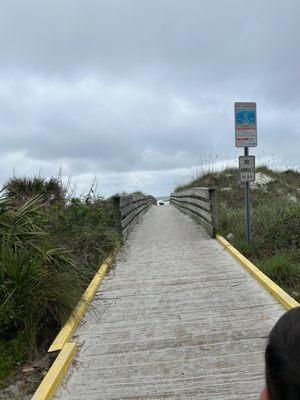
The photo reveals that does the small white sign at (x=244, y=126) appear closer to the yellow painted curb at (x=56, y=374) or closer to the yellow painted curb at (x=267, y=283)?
the yellow painted curb at (x=267, y=283)

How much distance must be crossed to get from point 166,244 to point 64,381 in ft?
19.9

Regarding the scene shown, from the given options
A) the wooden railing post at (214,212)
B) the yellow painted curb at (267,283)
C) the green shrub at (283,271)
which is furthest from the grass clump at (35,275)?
the wooden railing post at (214,212)

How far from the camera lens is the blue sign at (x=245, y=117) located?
28.7 ft

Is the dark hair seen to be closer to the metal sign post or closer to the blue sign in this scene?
the metal sign post

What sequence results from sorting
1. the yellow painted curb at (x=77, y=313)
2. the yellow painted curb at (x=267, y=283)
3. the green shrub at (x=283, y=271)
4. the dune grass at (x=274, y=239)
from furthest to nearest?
1. the dune grass at (x=274, y=239)
2. the green shrub at (x=283, y=271)
3. the yellow painted curb at (x=267, y=283)
4. the yellow painted curb at (x=77, y=313)

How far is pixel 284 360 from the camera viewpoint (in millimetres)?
1099

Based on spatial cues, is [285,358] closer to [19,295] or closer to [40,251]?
[19,295]

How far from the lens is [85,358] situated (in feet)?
14.1

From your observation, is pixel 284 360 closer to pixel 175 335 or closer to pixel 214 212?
pixel 175 335

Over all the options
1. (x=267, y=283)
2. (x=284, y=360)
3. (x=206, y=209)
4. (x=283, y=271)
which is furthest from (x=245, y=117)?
(x=284, y=360)

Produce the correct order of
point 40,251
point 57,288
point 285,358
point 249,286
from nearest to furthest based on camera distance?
1. point 285,358
2. point 57,288
3. point 40,251
4. point 249,286

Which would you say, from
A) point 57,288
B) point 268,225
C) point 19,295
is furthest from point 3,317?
point 268,225

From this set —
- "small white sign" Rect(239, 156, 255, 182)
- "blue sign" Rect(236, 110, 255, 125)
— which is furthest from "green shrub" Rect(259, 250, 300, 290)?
"blue sign" Rect(236, 110, 255, 125)

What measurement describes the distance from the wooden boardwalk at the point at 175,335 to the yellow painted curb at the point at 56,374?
68mm
